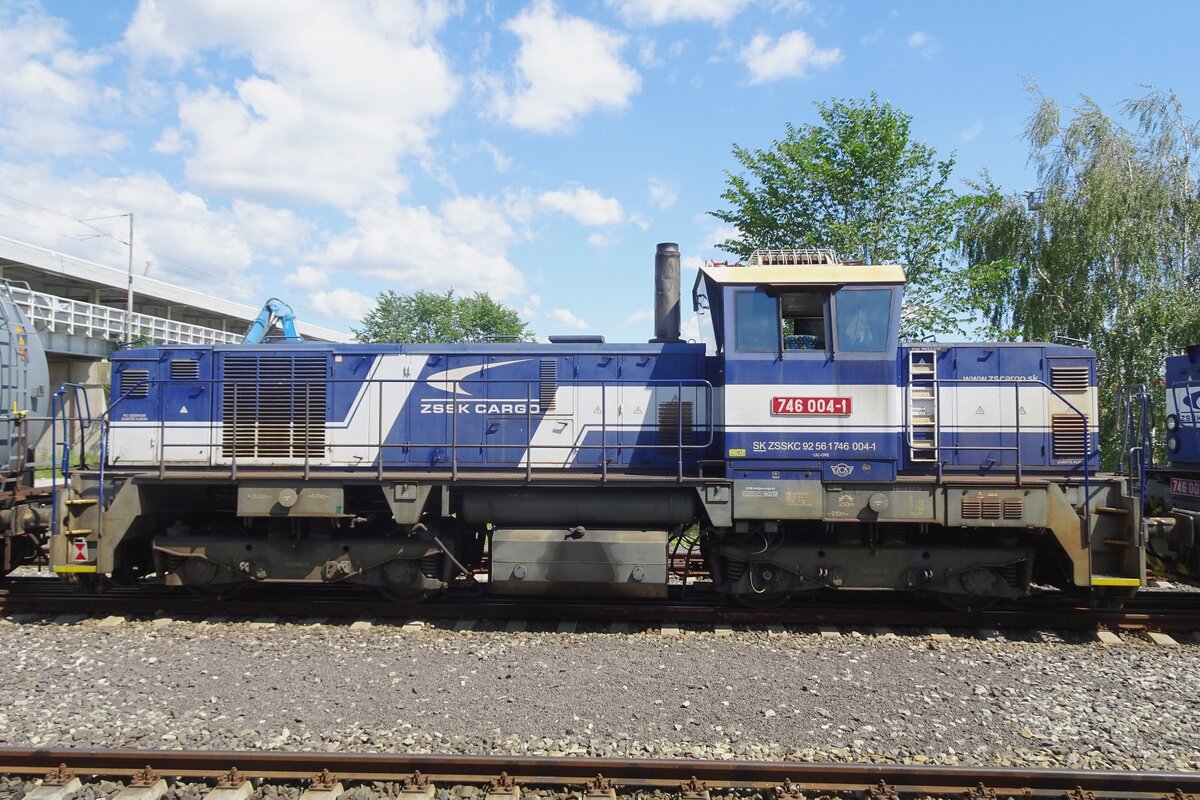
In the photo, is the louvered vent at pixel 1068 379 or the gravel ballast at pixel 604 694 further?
the louvered vent at pixel 1068 379

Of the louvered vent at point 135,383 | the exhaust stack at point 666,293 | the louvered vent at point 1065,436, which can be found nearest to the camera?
the louvered vent at point 1065,436

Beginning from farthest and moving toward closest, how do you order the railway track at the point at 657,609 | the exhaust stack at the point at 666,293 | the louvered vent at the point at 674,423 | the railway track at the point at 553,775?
the exhaust stack at the point at 666,293 → the louvered vent at the point at 674,423 → the railway track at the point at 657,609 → the railway track at the point at 553,775

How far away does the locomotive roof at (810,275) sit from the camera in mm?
7754

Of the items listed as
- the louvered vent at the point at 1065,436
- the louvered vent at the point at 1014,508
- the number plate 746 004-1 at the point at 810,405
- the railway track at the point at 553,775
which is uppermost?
the number plate 746 004-1 at the point at 810,405

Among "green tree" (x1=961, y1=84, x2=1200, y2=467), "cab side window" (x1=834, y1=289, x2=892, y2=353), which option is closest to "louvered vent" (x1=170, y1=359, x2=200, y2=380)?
"cab side window" (x1=834, y1=289, x2=892, y2=353)

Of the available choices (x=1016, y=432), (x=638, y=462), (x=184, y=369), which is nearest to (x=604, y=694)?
(x=638, y=462)

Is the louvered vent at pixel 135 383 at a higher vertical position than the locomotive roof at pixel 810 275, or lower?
lower

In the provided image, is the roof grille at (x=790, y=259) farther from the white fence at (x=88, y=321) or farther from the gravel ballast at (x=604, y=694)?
the white fence at (x=88, y=321)

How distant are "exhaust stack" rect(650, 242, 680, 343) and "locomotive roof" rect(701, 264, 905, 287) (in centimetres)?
147

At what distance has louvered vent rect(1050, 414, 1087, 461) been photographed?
324 inches

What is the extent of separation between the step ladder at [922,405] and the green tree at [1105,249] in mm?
9634

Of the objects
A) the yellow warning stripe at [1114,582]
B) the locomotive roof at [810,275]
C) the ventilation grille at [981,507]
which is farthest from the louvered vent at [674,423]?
the yellow warning stripe at [1114,582]

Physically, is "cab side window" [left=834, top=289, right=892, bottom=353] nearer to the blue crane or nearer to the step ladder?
the step ladder

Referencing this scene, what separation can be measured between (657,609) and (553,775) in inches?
143
